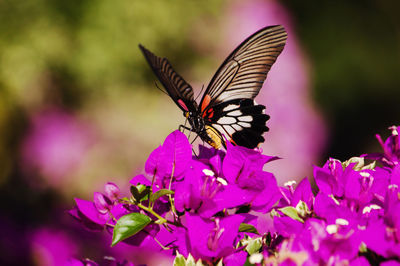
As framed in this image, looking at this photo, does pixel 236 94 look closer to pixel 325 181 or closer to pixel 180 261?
pixel 325 181

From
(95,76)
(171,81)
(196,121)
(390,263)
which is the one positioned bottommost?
(390,263)

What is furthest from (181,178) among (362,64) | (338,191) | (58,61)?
(362,64)

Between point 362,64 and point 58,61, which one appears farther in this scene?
point 362,64

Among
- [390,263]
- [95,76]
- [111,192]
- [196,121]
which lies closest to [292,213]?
[390,263]

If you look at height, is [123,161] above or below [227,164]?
below

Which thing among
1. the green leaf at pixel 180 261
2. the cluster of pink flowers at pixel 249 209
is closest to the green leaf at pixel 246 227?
the cluster of pink flowers at pixel 249 209

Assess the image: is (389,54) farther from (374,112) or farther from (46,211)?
(46,211)

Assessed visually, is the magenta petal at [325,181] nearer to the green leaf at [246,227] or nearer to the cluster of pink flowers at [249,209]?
the cluster of pink flowers at [249,209]
